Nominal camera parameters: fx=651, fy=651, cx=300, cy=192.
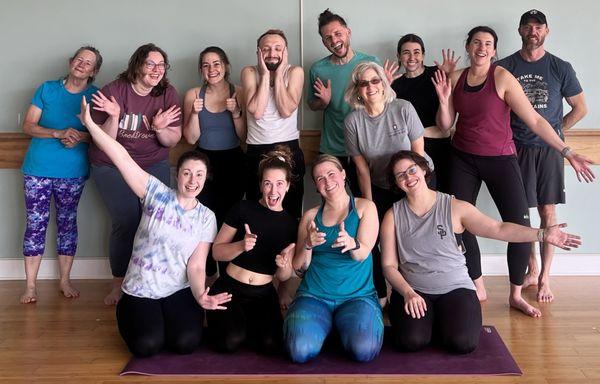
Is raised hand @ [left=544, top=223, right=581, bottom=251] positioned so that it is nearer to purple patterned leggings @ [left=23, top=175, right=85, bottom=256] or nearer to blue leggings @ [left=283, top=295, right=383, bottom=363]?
blue leggings @ [left=283, top=295, right=383, bottom=363]

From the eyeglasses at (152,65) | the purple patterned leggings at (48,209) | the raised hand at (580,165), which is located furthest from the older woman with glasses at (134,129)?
the raised hand at (580,165)

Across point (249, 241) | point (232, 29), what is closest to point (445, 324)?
point (249, 241)

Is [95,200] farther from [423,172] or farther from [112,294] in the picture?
[423,172]

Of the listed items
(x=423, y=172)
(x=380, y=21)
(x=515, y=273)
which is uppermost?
(x=380, y=21)

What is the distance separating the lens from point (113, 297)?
147 inches

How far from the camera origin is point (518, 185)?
11.3ft

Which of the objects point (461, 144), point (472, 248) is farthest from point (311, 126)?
point (472, 248)

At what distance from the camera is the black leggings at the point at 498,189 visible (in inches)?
135

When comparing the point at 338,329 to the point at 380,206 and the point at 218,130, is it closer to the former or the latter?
the point at 380,206

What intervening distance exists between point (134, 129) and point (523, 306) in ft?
7.62

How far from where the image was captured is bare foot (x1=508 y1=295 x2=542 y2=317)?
3424mm

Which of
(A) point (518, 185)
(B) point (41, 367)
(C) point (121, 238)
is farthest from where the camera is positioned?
(C) point (121, 238)

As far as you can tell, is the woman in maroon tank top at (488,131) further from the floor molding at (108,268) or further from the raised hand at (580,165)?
the floor molding at (108,268)

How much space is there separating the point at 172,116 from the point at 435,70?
1498 mm
